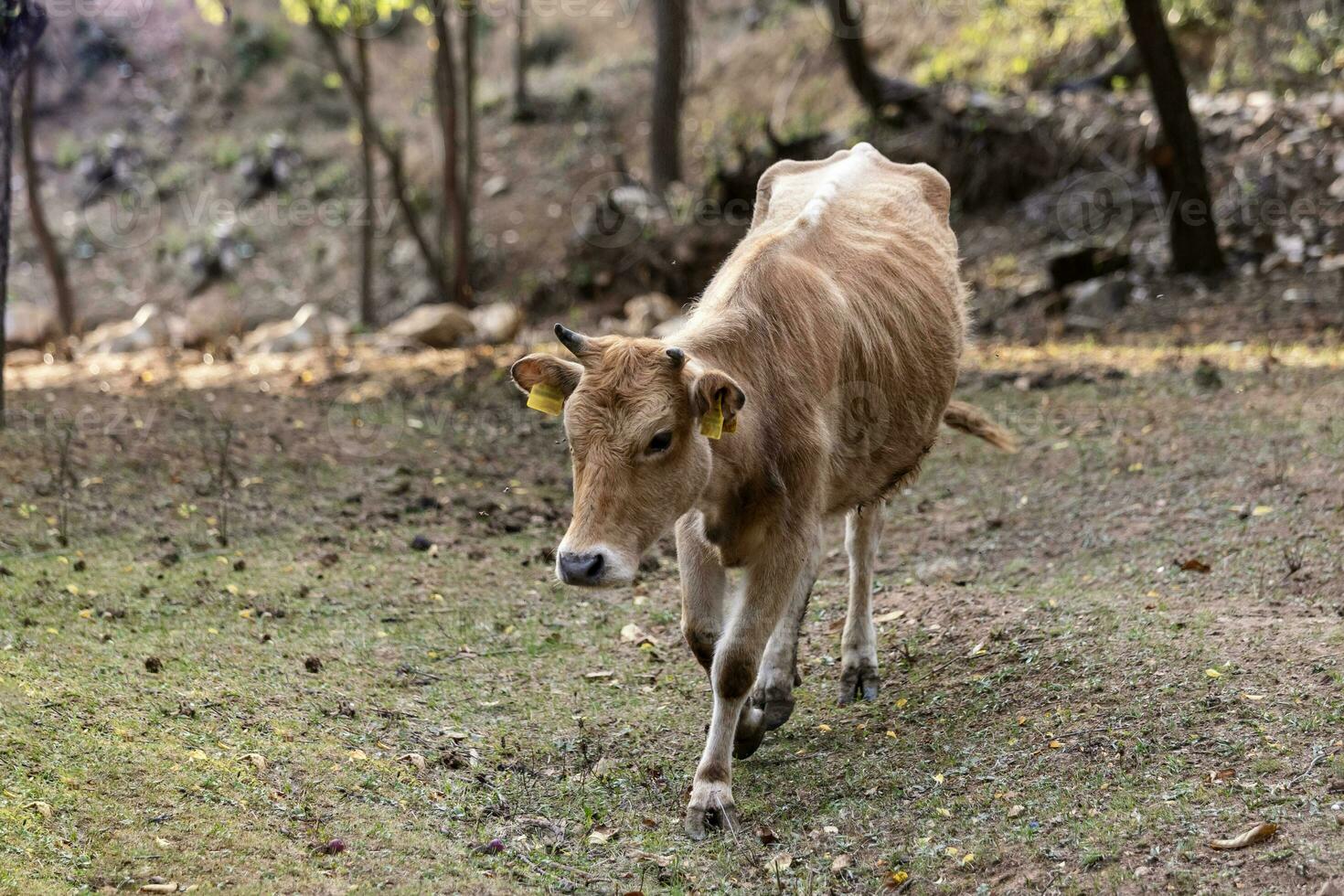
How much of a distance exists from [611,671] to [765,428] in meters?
1.94

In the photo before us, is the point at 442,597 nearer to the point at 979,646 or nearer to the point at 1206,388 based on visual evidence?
the point at 979,646

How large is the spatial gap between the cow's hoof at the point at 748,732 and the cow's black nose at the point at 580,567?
1311mm

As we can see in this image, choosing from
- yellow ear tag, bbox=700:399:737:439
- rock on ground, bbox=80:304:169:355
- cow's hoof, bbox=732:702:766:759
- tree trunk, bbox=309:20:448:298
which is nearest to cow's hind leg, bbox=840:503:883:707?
Answer: cow's hoof, bbox=732:702:766:759

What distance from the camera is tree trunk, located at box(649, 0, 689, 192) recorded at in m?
18.1

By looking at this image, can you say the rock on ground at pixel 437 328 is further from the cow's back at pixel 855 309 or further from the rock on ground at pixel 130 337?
the cow's back at pixel 855 309

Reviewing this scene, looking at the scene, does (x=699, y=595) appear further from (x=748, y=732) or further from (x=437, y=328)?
(x=437, y=328)

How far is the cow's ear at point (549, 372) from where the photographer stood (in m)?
5.27

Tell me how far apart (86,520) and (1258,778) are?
646 centimetres

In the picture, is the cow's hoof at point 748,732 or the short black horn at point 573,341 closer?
the short black horn at point 573,341

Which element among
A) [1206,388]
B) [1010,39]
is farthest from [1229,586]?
[1010,39]

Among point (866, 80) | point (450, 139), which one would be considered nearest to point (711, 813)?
point (450, 139)

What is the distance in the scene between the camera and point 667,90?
18.5 meters

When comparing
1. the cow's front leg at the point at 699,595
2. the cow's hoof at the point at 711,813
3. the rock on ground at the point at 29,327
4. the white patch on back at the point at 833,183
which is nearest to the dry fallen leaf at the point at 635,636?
the cow's front leg at the point at 699,595

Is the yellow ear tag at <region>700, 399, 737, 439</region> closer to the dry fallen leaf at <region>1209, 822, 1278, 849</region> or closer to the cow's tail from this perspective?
the dry fallen leaf at <region>1209, 822, 1278, 849</region>
